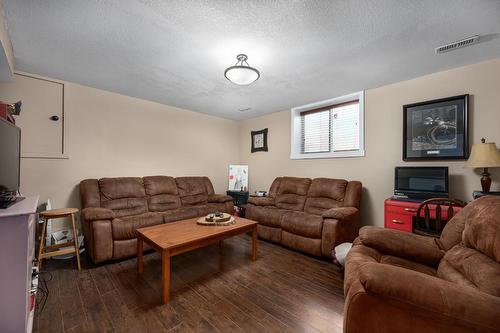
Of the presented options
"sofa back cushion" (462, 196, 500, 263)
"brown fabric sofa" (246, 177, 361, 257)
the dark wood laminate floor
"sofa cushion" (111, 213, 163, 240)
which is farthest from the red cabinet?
"sofa cushion" (111, 213, 163, 240)

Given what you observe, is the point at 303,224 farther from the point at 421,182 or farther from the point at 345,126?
the point at 345,126

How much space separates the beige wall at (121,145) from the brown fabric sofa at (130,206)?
30cm

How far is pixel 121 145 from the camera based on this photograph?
352 centimetres

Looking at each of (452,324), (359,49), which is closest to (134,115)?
(359,49)

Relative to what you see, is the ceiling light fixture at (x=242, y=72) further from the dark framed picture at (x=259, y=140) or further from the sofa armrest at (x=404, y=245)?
the dark framed picture at (x=259, y=140)

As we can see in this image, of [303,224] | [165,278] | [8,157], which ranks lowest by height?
[165,278]

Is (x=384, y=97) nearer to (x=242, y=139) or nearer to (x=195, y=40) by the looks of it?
(x=195, y=40)

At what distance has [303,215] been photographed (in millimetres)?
3008

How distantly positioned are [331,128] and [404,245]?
2631mm

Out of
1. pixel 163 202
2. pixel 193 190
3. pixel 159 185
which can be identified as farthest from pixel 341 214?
pixel 159 185

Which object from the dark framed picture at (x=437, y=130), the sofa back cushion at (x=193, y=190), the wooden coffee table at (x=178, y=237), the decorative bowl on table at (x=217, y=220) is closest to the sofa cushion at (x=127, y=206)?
the sofa back cushion at (x=193, y=190)

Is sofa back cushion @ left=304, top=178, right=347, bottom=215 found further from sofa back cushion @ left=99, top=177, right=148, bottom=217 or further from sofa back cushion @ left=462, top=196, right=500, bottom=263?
sofa back cushion @ left=99, top=177, right=148, bottom=217

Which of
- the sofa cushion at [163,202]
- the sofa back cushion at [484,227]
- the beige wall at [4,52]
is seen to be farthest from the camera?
the sofa cushion at [163,202]

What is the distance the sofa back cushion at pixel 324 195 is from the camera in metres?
3.23
